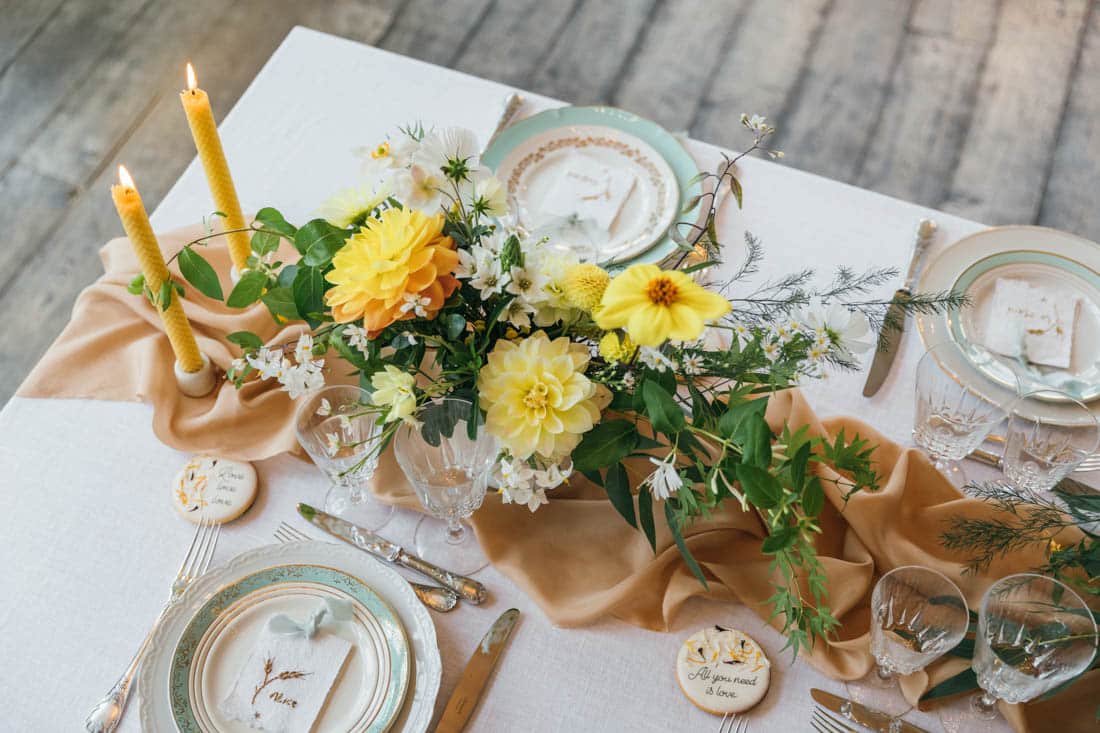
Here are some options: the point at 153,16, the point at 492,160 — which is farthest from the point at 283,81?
the point at 153,16

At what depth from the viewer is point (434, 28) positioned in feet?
8.45

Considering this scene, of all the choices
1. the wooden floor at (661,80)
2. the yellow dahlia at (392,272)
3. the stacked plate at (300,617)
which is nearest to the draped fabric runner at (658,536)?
the stacked plate at (300,617)

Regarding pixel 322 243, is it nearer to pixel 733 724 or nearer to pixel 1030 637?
pixel 733 724

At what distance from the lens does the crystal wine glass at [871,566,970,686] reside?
0.84 m

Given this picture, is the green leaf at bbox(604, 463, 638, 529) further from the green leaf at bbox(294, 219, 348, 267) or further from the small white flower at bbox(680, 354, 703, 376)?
the green leaf at bbox(294, 219, 348, 267)

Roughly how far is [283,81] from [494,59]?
3.97 feet

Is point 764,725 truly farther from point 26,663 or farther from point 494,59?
point 494,59

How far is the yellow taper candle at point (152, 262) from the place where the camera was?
923mm

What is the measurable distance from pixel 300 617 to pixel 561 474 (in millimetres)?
324

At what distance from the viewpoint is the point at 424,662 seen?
2.87ft

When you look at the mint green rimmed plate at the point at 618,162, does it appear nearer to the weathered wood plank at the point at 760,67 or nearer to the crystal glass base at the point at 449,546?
the crystal glass base at the point at 449,546

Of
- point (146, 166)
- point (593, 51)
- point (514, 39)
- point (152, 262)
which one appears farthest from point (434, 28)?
point (152, 262)

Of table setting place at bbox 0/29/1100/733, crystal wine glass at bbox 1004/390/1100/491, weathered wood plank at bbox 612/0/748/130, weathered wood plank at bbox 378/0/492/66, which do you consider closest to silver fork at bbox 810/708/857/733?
table setting place at bbox 0/29/1100/733

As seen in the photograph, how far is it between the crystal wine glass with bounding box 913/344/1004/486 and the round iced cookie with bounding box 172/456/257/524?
745mm
